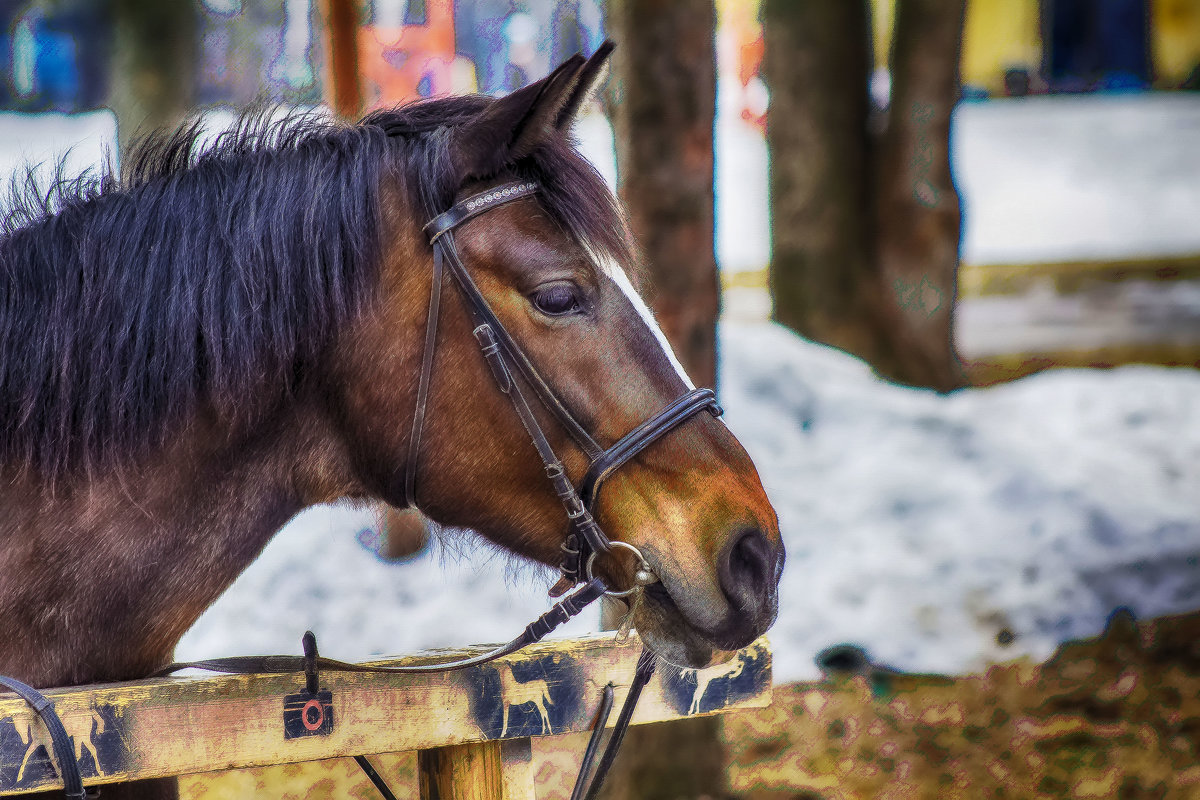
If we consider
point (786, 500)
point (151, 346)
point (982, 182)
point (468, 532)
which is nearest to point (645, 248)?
point (468, 532)

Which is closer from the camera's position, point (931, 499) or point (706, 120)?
point (706, 120)

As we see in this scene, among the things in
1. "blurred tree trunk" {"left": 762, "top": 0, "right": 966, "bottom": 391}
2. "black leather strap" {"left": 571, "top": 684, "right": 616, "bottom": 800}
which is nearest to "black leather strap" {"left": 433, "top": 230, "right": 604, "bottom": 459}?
"black leather strap" {"left": 571, "top": 684, "right": 616, "bottom": 800}

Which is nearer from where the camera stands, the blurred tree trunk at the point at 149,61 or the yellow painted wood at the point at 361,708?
the yellow painted wood at the point at 361,708

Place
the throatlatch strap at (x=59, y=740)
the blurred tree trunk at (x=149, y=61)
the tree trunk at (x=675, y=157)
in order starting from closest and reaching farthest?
the throatlatch strap at (x=59, y=740) < the tree trunk at (x=675, y=157) < the blurred tree trunk at (x=149, y=61)

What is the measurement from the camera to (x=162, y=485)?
180 centimetres

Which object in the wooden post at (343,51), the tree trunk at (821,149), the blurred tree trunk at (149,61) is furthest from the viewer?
the tree trunk at (821,149)

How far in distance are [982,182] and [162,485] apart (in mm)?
13114

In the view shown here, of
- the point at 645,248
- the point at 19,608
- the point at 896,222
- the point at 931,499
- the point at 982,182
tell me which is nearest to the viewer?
the point at 19,608

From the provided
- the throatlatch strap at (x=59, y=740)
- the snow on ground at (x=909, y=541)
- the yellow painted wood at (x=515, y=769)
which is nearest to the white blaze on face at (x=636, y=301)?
the yellow painted wood at (x=515, y=769)

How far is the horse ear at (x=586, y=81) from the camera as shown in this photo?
5.91 ft

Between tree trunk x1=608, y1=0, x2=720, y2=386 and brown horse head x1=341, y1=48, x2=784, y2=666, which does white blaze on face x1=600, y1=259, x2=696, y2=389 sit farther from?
tree trunk x1=608, y1=0, x2=720, y2=386

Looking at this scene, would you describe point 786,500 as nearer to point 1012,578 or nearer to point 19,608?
point 1012,578

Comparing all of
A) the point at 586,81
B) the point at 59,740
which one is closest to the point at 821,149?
the point at 586,81

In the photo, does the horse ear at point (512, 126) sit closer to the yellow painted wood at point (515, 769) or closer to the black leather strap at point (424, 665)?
the black leather strap at point (424, 665)
